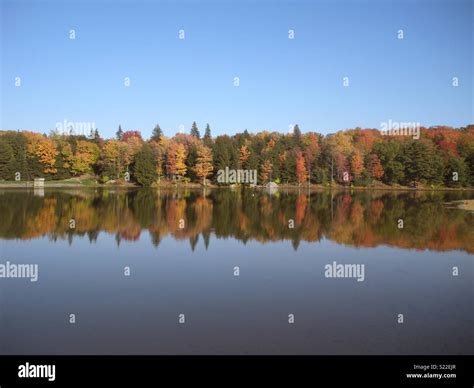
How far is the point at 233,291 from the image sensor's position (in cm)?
1244

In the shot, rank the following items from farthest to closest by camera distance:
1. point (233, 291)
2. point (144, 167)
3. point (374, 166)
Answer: point (374, 166), point (144, 167), point (233, 291)

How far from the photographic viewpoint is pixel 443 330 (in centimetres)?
977

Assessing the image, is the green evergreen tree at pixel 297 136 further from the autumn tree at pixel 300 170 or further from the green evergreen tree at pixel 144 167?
the green evergreen tree at pixel 144 167

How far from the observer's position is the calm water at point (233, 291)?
9.06 m

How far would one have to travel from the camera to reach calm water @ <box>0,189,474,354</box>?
9.06 meters

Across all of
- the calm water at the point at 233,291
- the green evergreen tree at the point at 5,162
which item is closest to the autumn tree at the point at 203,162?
the green evergreen tree at the point at 5,162

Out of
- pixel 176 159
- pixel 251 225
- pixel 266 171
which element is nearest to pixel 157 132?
pixel 176 159

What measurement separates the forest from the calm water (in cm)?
5669

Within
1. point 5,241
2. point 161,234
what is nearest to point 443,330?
point 161,234

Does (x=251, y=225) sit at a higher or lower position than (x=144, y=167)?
lower

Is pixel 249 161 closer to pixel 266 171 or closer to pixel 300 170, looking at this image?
pixel 266 171

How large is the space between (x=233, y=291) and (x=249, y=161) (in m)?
70.8

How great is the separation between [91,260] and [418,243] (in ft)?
46.3
